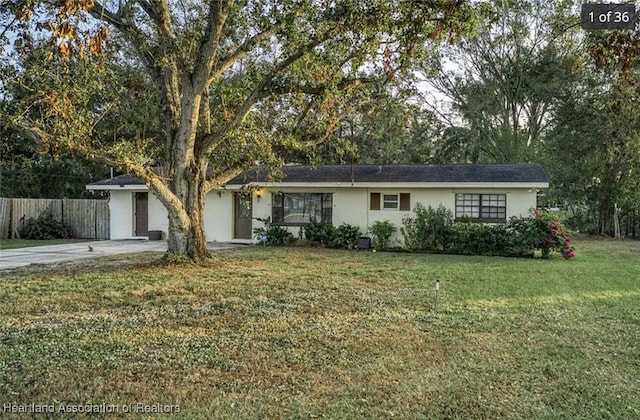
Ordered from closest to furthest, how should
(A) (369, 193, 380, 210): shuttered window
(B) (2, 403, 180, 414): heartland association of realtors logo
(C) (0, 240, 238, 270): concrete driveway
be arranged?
1. (B) (2, 403, 180, 414): heartland association of realtors logo
2. (C) (0, 240, 238, 270): concrete driveway
3. (A) (369, 193, 380, 210): shuttered window

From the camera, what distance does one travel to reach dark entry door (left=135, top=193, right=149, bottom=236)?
18734 mm

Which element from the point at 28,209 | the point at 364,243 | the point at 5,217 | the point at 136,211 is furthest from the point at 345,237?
the point at 5,217

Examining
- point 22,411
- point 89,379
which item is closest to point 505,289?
point 89,379

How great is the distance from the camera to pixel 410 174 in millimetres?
16328

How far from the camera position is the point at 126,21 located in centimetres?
1006

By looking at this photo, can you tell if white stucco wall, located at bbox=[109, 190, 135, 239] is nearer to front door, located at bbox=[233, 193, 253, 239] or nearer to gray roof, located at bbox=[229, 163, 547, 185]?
front door, located at bbox=[233, 193, 253, 239]

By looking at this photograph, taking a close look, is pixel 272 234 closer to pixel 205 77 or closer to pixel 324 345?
pixel 205 77

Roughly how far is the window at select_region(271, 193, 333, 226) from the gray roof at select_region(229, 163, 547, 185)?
65 cm

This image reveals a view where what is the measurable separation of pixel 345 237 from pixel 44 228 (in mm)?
11947

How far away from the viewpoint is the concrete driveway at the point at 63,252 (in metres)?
11.5

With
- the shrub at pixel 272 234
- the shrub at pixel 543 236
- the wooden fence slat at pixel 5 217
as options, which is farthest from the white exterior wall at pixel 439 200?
the wooden fence slat at pixel 5 217

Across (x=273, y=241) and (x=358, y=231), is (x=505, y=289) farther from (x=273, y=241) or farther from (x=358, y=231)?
(x=273, y=241)

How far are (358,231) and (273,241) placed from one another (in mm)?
3086

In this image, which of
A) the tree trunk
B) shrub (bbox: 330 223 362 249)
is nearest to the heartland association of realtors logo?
the tree trunk
